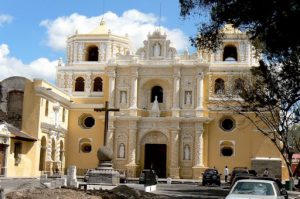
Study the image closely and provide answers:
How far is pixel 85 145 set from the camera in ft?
161

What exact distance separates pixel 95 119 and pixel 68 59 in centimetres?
714

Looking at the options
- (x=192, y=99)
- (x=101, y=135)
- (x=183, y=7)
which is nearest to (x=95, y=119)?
(x=101, y=135)

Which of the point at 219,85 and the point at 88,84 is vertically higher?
the point at 88,84

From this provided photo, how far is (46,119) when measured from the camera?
4225cm

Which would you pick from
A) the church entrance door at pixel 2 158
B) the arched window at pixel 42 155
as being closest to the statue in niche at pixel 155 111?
the arched window at pixel 42 155

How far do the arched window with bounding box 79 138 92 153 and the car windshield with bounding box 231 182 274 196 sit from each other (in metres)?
34.6

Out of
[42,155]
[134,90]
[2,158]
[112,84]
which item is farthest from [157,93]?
[2,158]

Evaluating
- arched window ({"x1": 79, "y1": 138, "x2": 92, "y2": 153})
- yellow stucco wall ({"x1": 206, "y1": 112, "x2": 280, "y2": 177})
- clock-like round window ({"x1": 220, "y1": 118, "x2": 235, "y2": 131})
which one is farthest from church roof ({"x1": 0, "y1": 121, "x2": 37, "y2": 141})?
clock-like round window ({"x1": 220, "y1": 118, "x2": 235, "y2": 131})

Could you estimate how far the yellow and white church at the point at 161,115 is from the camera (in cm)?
4625

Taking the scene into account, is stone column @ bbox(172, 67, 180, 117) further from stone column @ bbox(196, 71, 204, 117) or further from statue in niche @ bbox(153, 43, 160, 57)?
statue in niche @ bbox(153, 43, 160, 57)

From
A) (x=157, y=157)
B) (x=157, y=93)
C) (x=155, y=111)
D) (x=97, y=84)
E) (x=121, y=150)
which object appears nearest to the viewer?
(x=121, y=150)

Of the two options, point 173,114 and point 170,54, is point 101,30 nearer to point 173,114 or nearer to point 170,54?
point 170,54

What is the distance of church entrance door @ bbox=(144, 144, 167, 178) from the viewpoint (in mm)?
47656

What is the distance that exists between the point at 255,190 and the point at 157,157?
33.6 meters
